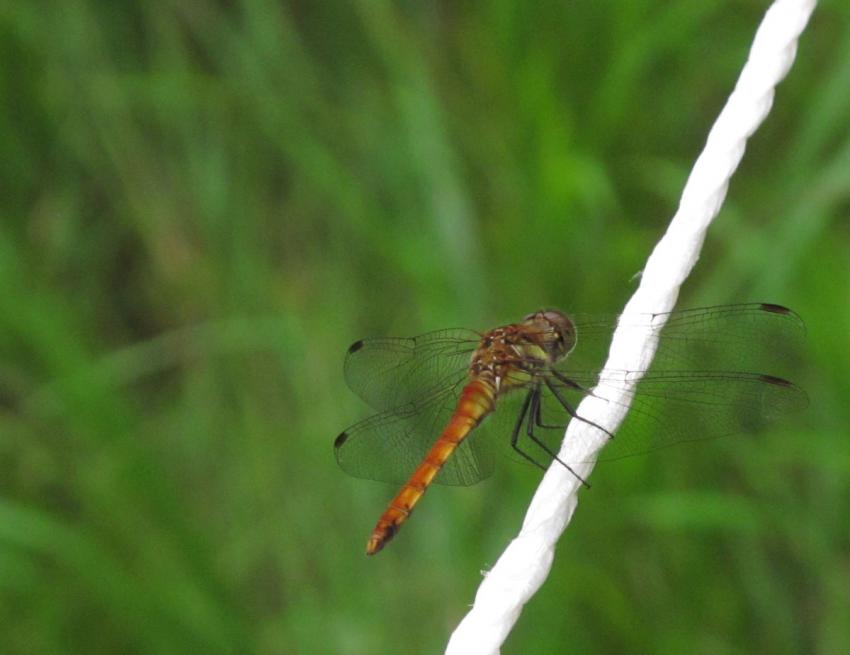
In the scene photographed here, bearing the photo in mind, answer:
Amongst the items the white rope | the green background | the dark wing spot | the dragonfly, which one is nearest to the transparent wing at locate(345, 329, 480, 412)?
the dragonfly

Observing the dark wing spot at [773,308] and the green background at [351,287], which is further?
the green background at [351,287]

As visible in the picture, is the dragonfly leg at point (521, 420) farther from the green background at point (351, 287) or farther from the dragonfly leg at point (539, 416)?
the green background at point (351, 287)

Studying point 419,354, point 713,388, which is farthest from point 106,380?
point 713,388

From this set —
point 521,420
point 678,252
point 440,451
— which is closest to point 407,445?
point 440,451

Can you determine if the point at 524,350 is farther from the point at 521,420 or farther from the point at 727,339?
the point at 727,339

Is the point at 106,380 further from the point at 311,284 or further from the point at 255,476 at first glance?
the point at 311,284

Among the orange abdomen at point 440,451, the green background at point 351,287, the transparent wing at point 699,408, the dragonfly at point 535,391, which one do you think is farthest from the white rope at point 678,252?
the green background at point 351,287
